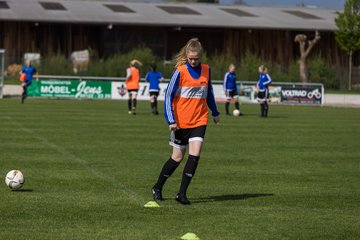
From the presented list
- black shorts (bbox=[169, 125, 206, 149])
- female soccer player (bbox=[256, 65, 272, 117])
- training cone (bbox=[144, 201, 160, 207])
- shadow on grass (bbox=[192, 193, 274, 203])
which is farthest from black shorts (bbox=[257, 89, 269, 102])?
training cone (bbox=[144, 201, 160, 207])

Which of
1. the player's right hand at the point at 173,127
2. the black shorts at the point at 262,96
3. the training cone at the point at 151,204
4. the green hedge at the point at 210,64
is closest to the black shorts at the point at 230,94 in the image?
the black shorts at the point at 262,96

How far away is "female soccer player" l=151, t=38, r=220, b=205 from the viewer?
12188 millimetres

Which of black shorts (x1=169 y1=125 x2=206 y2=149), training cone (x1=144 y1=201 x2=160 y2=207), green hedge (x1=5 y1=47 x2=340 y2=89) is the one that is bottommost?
training cone (x1=144 y1=201 x2=160 y2=207)

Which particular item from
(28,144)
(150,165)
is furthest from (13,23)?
(150,165)

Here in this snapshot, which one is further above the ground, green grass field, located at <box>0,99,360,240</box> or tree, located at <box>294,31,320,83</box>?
tree, located at <box>294,31,320,83</box>

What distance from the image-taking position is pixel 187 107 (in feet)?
40.4

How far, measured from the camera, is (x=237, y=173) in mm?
16250

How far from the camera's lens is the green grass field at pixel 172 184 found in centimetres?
1033

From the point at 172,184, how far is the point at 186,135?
242cm

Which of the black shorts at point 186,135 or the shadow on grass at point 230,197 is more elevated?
the black shorts at point 186,135

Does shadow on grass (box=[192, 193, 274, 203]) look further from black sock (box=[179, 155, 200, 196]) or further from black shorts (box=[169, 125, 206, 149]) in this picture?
black shorts (box=[169, 125, 206, 149])

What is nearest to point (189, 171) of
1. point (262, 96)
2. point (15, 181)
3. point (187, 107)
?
point (187, 107)

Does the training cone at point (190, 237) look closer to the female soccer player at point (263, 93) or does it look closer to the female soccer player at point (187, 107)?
the female soccer player at point (187, 107)

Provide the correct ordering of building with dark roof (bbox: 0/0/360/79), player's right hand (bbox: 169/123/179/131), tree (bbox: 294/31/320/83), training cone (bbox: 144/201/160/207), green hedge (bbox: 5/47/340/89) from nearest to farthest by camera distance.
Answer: training cone (bbox: 144/201/160/207)
player's right hand (bbox: 169/123/179/131)
green hedge (bbox: 5/47/340/89)
tree (bbox: 294/31/320/83)
building with dark roof (bbox: 0/0/360/79)
